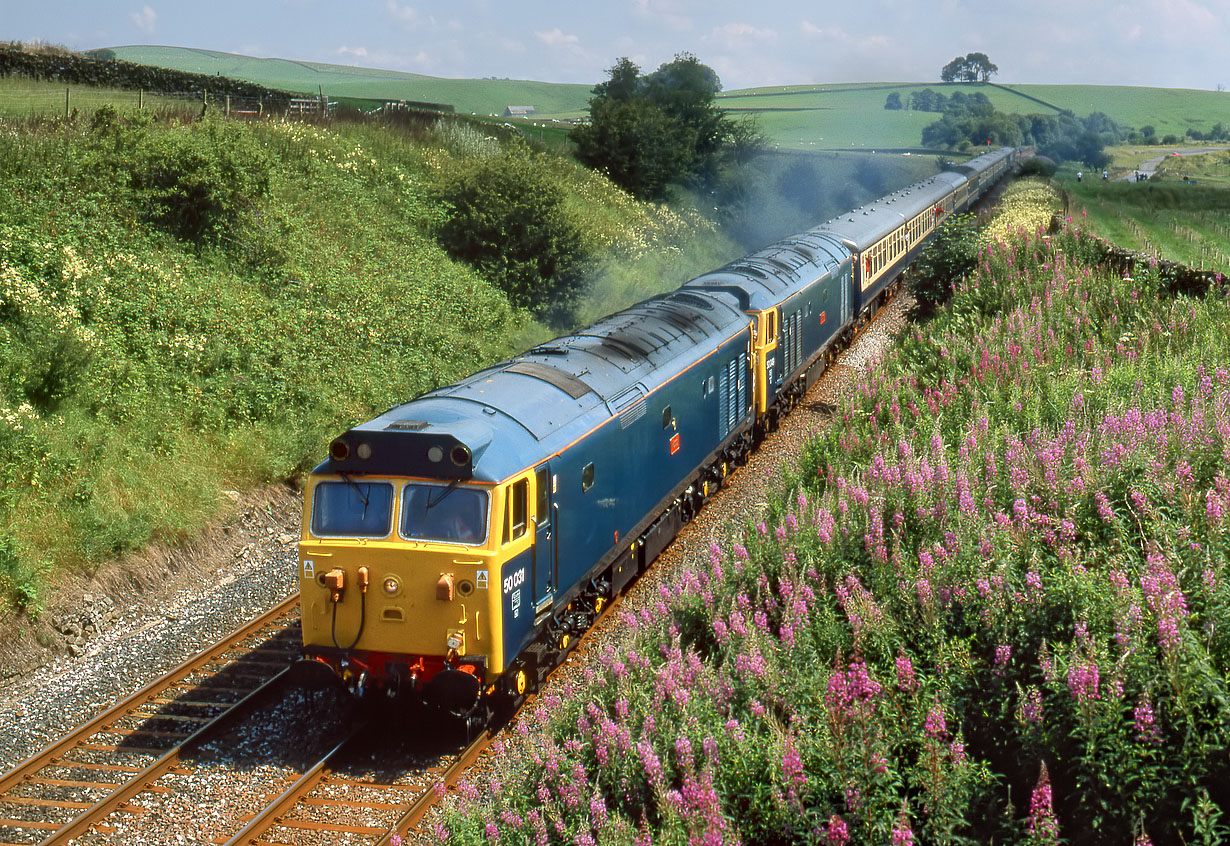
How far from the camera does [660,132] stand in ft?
153

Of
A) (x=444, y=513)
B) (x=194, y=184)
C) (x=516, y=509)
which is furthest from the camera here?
(x=194, y=184)

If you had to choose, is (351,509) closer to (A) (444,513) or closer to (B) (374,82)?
(A) (444,513)

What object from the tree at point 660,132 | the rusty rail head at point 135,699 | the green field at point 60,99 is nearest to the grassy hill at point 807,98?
the tree at point 660,132

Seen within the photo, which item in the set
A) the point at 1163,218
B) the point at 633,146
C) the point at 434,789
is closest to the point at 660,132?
the point at 633,146

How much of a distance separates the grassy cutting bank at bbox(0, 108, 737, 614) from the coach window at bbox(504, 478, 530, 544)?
22.4ft

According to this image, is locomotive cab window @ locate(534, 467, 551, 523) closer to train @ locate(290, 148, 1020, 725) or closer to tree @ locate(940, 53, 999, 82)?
train @ locate(290, 148, 1020, 725)

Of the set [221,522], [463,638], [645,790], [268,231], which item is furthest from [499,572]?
[268,231]

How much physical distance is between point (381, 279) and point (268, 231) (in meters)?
2.97

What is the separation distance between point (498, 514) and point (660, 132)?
39226 millimetres

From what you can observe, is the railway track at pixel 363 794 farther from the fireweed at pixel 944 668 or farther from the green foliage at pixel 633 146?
the green foliage at pixel 633 146

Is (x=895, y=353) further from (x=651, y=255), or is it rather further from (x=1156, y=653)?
(x=651, y=255)

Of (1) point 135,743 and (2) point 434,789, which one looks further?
(1) point 135,743

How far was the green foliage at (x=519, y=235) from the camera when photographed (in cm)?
3050

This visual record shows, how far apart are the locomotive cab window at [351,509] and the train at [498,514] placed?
14 millimetres
